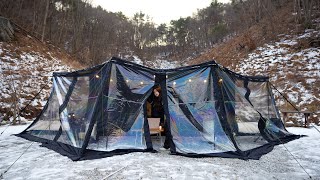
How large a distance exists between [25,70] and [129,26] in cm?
3085

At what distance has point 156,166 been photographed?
16.2 feet

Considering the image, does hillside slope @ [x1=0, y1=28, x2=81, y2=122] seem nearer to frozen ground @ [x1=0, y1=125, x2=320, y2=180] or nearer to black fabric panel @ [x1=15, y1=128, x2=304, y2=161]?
black fabric panel @ [x1=15, y1=128, x2=304, y2=161]

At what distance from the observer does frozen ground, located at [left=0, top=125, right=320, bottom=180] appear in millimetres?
4457

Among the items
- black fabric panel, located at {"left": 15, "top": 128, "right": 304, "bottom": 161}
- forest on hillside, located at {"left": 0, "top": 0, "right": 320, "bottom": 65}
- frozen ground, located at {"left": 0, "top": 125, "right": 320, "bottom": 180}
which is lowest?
frozen ground, located at {"left": 0, "top": 125, "right": 320, "bottom": 180}

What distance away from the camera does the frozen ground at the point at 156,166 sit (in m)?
4.46

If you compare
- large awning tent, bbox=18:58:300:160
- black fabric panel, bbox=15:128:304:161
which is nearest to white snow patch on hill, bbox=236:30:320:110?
black fabric panel, bbox=15:128:304:161

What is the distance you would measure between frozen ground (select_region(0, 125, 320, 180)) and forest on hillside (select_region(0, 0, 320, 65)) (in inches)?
728

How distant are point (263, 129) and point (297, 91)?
25.2ft

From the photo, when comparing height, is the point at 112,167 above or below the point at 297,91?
below

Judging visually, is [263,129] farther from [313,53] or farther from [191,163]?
[313,53]

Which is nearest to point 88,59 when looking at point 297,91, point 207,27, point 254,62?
point 254,62

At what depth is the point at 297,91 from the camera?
13.4m

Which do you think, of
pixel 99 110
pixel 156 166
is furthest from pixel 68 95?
pixel 156 166

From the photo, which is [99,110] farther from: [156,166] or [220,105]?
[220,105]
